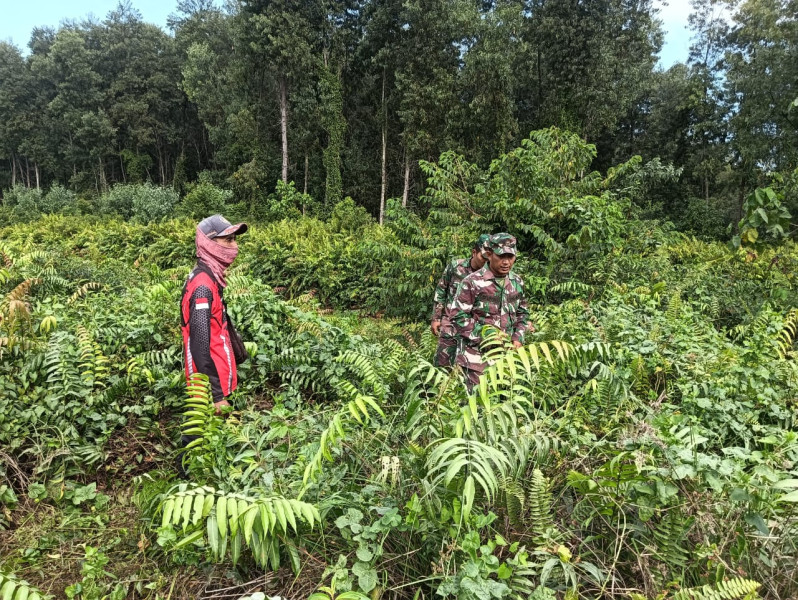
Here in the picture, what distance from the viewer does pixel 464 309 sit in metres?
4.05

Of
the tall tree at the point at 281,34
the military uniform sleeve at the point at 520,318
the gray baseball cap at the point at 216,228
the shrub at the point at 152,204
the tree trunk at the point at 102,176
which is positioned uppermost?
the tall tree at the point at 281,34

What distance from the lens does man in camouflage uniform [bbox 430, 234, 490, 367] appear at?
4.34m

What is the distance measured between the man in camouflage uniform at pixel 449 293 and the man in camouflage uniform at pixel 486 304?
0.63 ft

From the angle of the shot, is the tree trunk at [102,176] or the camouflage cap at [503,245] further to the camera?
the tree trunk at [102,176]

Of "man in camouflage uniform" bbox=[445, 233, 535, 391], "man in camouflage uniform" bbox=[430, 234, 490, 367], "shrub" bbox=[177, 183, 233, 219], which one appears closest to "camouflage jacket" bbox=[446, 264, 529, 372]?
"man in camouflage uniform" bbox=[445, 233, 535, 391]

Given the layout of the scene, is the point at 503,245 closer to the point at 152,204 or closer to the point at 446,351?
the point at 446,351

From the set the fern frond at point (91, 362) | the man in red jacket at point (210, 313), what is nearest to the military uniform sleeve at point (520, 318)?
the man in red jacket at point (210, 313)

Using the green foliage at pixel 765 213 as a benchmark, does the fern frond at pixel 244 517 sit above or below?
below

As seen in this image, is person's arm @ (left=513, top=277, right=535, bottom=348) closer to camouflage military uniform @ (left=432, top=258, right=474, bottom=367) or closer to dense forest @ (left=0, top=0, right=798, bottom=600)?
dense forest @ (left=0, top=0, right=798, bottom=600)

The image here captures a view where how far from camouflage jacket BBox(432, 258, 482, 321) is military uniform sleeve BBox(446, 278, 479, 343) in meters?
0.63

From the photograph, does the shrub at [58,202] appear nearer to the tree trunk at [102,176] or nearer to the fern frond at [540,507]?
the tree trunk at [102,176]

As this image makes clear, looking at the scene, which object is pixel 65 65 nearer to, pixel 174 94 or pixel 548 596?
pixel 174 94

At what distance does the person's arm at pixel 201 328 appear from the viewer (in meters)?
3.05

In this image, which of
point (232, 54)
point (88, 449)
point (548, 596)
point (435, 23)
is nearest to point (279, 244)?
point (88, 449)
